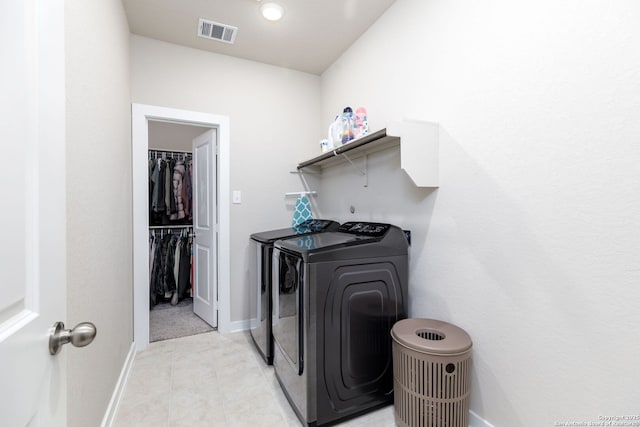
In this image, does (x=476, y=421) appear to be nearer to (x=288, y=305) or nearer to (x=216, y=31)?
(x=288, y=305)

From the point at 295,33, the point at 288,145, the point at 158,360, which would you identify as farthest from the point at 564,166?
the point at 158,360

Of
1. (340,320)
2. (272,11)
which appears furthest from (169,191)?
(340,320)

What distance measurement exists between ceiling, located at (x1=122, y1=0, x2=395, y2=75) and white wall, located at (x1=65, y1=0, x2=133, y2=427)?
273mm

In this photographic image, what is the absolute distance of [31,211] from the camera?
537 millimetres

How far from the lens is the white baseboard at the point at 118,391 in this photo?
4.89 feet

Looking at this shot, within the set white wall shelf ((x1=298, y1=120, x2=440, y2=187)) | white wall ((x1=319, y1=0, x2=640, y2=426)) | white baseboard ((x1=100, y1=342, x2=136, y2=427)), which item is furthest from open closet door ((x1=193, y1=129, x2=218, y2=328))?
white wall ((x1=319, y1=0, x2=640, y2=426))

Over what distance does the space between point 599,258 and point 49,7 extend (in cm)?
173

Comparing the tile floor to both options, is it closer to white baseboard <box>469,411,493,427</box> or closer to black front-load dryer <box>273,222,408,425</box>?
black front-load dryer <box>273,222,408,425</box>

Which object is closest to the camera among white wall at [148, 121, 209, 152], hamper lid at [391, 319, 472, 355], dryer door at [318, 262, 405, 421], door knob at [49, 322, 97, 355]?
door knob at [49, 322, 97, 355]

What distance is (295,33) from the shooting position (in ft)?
7.72

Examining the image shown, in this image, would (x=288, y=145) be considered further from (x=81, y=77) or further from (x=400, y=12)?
(x=81, y=77)

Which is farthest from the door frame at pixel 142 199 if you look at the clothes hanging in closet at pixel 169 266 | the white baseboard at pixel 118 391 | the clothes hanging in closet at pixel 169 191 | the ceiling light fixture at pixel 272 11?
the clothes hanging in closet at pixel 169 191

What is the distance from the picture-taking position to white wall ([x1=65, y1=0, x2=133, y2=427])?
1.07 m

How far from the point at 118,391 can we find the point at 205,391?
491 mm
